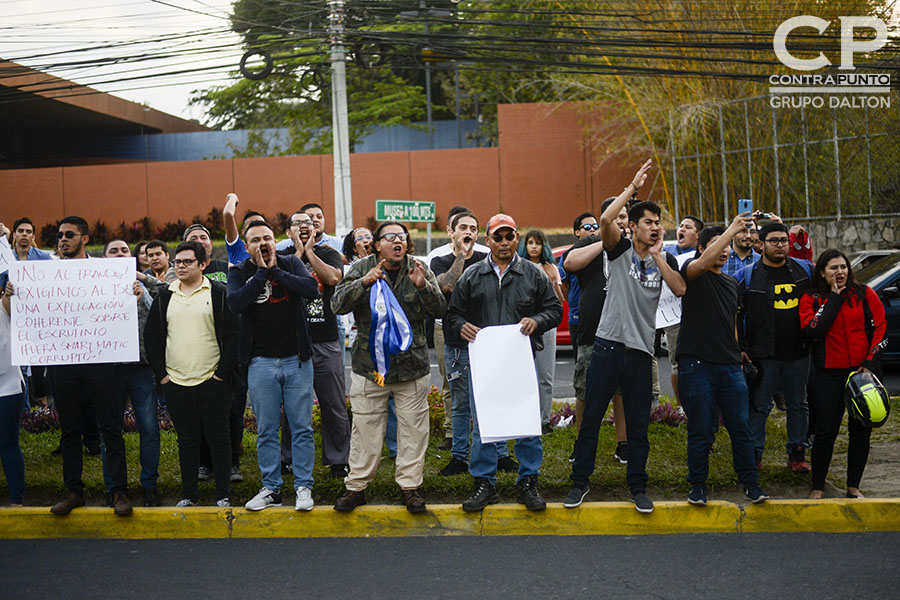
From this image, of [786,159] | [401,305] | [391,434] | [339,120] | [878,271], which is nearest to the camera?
[401,305]

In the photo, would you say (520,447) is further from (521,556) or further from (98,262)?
(98,262)

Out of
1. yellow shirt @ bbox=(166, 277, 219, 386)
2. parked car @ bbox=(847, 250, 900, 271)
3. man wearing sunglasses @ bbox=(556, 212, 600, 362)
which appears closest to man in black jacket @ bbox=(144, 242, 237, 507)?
yellow shirt @ bbox=(166, 277, 219, 386)

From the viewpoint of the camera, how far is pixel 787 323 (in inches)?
273

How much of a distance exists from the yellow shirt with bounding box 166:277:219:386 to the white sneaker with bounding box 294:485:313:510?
1059 millimetres

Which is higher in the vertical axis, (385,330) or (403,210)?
(403,210)

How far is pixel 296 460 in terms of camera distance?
6.39 meters

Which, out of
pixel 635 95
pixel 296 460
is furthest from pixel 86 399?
pixel 635 95

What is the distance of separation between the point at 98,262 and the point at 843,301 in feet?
18.1

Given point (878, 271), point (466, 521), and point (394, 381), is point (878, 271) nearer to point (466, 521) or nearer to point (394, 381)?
point (466, 521)

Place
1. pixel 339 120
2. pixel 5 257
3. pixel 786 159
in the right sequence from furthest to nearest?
pixel 786 159 → pixel 339 120 → pixel 5 257

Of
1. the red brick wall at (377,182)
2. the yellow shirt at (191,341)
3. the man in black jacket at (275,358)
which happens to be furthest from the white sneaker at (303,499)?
the red brick wall at (377,182)

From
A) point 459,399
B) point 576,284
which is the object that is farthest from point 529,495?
point 576,284

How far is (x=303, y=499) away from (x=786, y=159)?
1620 cm

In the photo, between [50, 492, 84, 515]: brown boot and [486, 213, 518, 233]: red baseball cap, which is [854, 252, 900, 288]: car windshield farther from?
[50, 492, 84, 515]: brown boot
